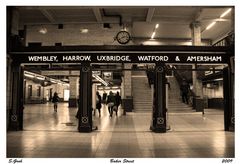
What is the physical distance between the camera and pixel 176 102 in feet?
64.7

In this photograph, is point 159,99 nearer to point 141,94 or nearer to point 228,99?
point 228,99

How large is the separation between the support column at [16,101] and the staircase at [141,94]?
9.51 m

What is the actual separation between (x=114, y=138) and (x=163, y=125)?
227 centimetres

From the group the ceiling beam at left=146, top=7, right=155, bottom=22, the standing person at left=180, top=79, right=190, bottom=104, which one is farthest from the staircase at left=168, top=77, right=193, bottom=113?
the ceiling beam at left=146, top=7, right=155, bottom=22

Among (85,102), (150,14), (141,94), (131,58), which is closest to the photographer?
(131,58)

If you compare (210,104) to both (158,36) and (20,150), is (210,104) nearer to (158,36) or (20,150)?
(158,36)

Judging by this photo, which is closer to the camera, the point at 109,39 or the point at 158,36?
the point at 109,39

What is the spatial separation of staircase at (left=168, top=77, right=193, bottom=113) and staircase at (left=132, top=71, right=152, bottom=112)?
4.93ft

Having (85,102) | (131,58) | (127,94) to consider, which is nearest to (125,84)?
(127,94)

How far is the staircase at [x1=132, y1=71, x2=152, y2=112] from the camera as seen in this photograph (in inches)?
744

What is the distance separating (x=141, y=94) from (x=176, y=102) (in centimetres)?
269

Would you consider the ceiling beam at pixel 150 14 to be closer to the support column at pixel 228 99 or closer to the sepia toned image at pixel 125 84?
the sepia toned image at pixel 125 84
